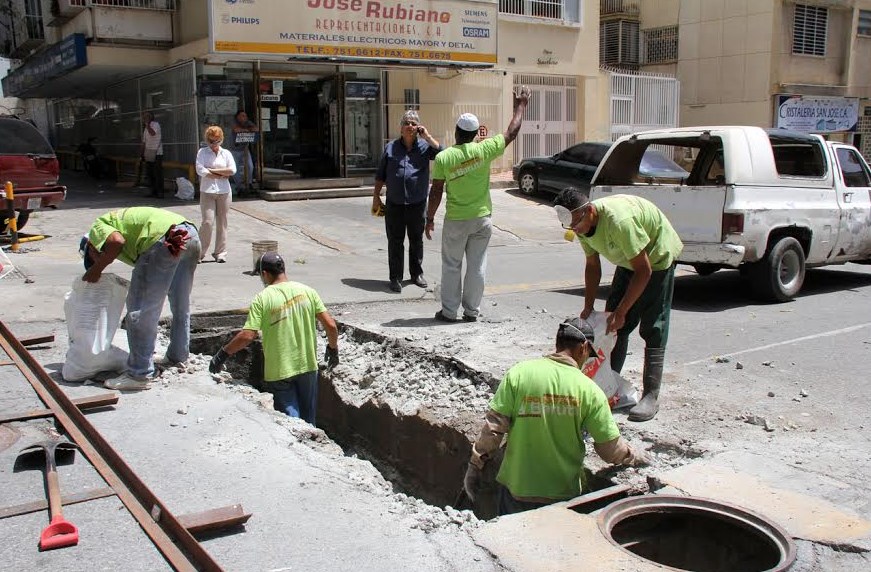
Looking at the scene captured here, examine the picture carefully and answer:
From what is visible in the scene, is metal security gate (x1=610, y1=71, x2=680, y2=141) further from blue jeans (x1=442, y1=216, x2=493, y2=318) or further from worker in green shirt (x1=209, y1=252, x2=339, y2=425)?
worker in green shirt (x1=209, y1=252, x2=339, y2=425)

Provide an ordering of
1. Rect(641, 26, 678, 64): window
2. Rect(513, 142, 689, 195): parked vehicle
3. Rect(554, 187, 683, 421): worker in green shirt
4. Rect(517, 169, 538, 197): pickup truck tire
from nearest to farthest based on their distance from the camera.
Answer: Rect(554, 187, 683, 421): worker in green shirt
Rect(513, 142, 689, 195): parked vehicle
Rect(517, 169, 538, 197): pickup truck tire
Rect(641, 26, 678, 64): window

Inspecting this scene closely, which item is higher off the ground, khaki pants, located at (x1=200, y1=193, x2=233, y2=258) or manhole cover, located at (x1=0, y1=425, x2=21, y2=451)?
khaki pants, located at (x1=200, y1=193, x2=233, y2=258)

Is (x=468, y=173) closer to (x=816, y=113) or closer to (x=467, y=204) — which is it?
(x=467, y=204)

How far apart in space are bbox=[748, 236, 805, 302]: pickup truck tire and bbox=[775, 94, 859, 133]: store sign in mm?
17801

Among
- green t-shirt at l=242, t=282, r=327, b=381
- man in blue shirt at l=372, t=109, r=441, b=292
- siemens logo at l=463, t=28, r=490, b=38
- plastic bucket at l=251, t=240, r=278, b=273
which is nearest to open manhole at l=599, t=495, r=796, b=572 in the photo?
green t-shirt at l=242, t=282, r=327, b=381

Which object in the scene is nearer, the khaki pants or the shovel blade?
the shovel blade

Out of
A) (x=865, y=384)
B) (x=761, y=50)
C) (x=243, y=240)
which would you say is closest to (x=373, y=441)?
(x=865, y=384)

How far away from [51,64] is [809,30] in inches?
860

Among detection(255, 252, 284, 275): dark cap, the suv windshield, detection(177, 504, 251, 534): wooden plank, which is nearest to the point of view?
detection(177, 504, 251, 534): wooden plank

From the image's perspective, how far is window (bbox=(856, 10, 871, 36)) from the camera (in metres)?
27.3

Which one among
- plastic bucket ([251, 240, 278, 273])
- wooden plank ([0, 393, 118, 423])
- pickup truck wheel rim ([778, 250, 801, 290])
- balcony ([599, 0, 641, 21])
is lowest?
wooden plank ([0, 393, 118, 423])

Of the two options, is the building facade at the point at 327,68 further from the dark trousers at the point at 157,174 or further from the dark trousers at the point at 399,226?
the dark trousers at the point at 399,226

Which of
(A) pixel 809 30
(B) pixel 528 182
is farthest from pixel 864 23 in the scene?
(B) pixel 528 182

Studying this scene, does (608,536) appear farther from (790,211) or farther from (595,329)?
(790,211)
